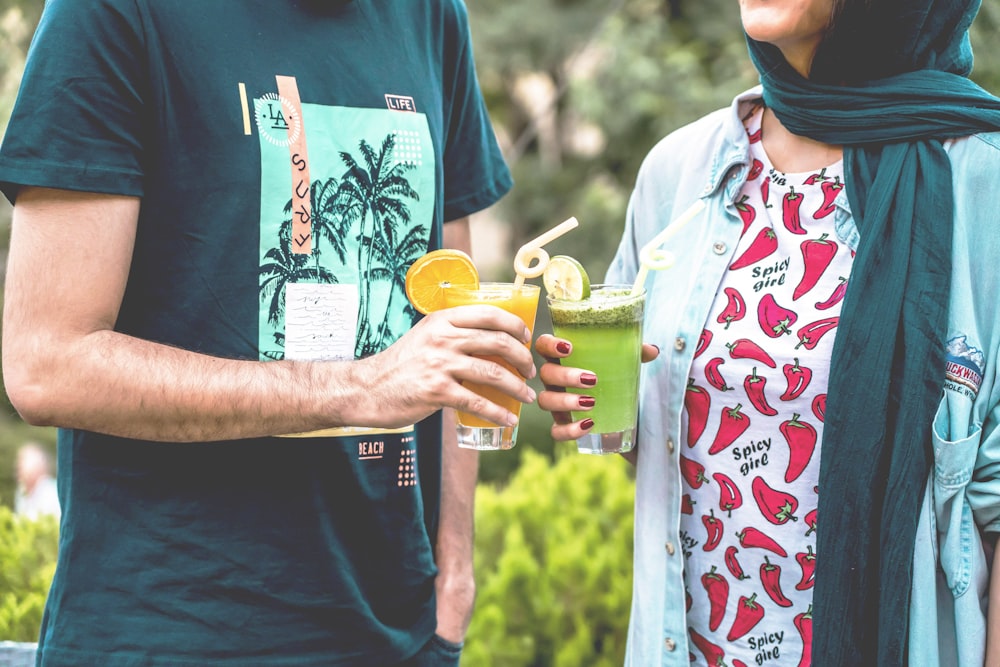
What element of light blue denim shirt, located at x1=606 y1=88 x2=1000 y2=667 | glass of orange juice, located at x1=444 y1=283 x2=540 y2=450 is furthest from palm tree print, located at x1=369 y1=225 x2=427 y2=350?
light blue denim shirt, located at x1=606 y1=88 x2=1000 y2=667

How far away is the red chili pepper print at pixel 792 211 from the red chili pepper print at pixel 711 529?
627mm

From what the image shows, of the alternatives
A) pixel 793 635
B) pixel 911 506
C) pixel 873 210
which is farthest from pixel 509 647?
pixel 873 210

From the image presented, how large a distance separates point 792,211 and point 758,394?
41 centimetres

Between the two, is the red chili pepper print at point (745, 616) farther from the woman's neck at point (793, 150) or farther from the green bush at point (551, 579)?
the green bush at point (551, 579)

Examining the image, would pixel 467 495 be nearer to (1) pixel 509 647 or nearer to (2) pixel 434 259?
(2) pixel 434 259

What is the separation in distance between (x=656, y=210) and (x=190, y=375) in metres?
1.16

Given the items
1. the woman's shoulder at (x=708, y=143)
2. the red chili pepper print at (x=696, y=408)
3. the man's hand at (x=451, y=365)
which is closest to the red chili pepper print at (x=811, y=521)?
the red chili pepper print at (x=696, y=408)

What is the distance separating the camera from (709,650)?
2113 millimetres

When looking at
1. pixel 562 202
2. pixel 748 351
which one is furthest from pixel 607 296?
pixel 562 202

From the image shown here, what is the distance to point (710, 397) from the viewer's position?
2.11m

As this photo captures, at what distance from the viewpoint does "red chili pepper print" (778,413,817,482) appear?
2006 millimetres

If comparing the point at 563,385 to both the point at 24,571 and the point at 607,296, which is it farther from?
the point at 24,571

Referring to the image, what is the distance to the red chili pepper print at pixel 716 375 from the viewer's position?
6.82 feet

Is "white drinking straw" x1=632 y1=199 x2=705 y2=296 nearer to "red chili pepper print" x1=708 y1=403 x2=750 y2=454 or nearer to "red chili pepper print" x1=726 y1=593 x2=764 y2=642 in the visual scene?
"red chili pepper print" x1=708 y1=403 x2=750 y2=454
